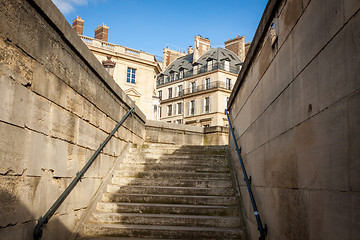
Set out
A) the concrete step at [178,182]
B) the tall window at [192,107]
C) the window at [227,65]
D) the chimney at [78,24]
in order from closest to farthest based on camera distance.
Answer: the concrete step at [178,182] → the chimney at [78,24] → the window at [227,65] → the tall window at [192,107]

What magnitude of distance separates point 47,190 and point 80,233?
1286mm

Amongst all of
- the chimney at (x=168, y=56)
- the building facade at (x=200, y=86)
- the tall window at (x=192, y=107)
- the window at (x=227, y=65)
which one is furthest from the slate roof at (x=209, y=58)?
the tall window at (x=192, y=107)

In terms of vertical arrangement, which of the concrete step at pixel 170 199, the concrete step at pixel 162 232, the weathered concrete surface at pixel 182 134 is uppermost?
the weathered concrete surface at pixel 182 134

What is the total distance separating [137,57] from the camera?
29078 mm

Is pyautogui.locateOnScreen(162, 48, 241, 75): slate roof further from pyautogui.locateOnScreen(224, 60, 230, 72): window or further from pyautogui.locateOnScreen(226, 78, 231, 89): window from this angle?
pyautogui.locateOnScreen(226, 78, 231, 89): window

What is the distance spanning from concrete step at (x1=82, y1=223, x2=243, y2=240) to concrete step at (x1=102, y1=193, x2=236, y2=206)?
0.88 meters

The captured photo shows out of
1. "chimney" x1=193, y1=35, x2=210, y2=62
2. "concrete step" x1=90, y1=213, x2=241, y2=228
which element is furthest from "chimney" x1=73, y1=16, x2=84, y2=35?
"concrete step" x1=90, y1=213, x2=241, y2=228

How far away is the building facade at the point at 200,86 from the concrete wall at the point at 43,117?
Answer: 32523 millimetres

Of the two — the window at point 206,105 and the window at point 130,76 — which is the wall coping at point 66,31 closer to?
the window at point 130,76

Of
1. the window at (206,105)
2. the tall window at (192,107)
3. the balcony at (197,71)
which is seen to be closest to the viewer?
the window at (206,105)

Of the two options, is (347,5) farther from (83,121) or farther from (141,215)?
(141,215)

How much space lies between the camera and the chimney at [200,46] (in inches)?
1688

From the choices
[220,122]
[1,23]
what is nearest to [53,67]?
[1,23]

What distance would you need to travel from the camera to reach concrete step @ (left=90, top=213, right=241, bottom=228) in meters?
4.94
